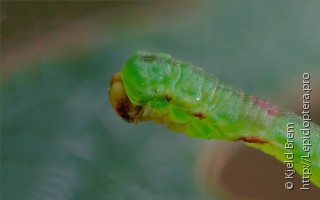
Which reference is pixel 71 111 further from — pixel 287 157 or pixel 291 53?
pixel 287 157

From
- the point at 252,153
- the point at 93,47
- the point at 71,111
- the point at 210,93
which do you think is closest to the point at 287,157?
the point at 210,93

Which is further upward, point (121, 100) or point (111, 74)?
point (111, 74)

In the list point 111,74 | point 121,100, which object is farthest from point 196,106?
point 111,74

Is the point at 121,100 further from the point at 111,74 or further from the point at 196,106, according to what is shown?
the point at 111,74

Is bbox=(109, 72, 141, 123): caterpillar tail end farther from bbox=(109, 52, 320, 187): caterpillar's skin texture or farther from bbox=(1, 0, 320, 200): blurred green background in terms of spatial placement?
bbox=(1, 0, 320, 200): blurred green background

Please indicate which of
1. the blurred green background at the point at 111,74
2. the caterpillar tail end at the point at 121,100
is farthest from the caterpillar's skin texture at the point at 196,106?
the blurred green background at the point at 111,74
